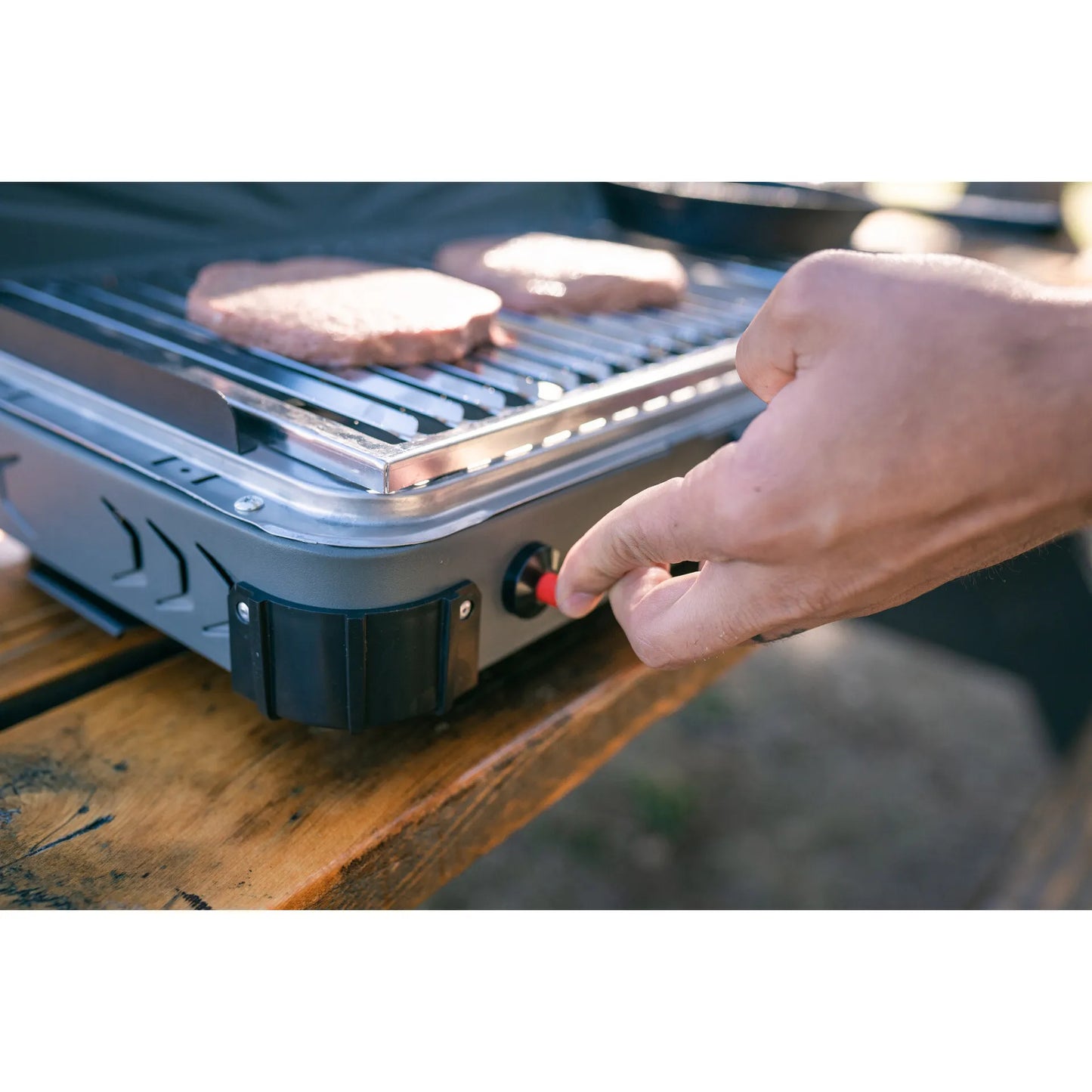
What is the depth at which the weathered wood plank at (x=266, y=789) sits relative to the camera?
858 millimetres

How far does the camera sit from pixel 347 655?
32.9 inches

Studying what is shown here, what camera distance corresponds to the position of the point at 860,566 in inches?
26.0

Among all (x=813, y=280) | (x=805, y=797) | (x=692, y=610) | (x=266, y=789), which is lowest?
(x=805, y=797)

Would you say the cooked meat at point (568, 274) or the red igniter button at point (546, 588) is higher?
the cooked meat at point (568, 274)

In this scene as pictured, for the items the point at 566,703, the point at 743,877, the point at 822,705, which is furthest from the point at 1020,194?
the point at 566,703

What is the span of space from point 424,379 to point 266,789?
457 millimetres

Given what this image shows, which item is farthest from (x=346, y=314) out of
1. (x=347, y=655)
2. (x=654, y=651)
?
(x=654, y=651)

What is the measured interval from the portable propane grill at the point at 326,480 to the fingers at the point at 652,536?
0.11 meters

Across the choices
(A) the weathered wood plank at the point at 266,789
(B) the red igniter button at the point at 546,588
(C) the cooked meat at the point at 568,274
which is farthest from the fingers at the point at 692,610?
(C) the cooked meat at the point at 568,274

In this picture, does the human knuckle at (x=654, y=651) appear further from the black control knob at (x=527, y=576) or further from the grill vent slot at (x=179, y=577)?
the grill vent slot at (x=179, y=577)

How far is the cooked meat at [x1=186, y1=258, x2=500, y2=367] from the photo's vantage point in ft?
3.43

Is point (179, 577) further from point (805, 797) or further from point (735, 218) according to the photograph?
point (805, 797)

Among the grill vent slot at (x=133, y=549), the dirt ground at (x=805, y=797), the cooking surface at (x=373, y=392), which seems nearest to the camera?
the cooking surface at (x=373, y=392)

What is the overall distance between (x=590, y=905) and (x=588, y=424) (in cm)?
188
